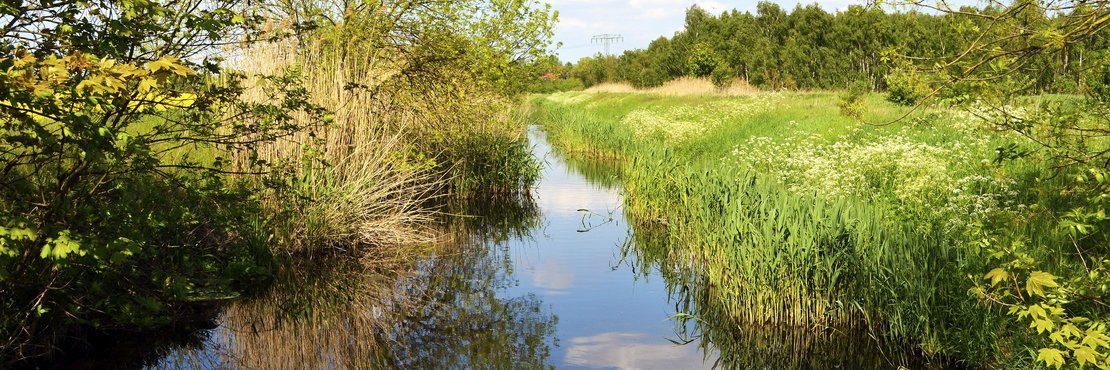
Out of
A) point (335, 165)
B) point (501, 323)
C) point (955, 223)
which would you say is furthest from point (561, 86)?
point (955, 223)

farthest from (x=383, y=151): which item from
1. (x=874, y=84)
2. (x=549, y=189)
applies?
(x=874, y=84)

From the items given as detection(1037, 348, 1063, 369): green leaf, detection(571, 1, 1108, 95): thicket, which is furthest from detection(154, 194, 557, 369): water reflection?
detection(571, 1, 1108, 95): thicket

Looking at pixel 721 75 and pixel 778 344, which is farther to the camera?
pixel 721 75

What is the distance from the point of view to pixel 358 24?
41.0 ft

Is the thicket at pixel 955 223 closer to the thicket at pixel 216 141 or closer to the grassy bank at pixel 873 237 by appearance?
the grassy bank at pixel 873 237

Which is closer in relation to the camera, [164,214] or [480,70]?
[164,214]

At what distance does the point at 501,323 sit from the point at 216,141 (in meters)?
3.38

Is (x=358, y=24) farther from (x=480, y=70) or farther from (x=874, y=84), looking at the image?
(x=874, y=84)

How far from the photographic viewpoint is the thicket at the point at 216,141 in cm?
476

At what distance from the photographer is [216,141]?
6.47 m

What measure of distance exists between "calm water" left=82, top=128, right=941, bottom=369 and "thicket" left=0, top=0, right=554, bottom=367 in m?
0.52

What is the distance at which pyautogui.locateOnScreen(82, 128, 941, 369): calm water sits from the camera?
7.49 meters

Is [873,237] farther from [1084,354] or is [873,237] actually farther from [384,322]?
[384,322]

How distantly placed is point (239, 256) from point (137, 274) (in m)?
2.08
